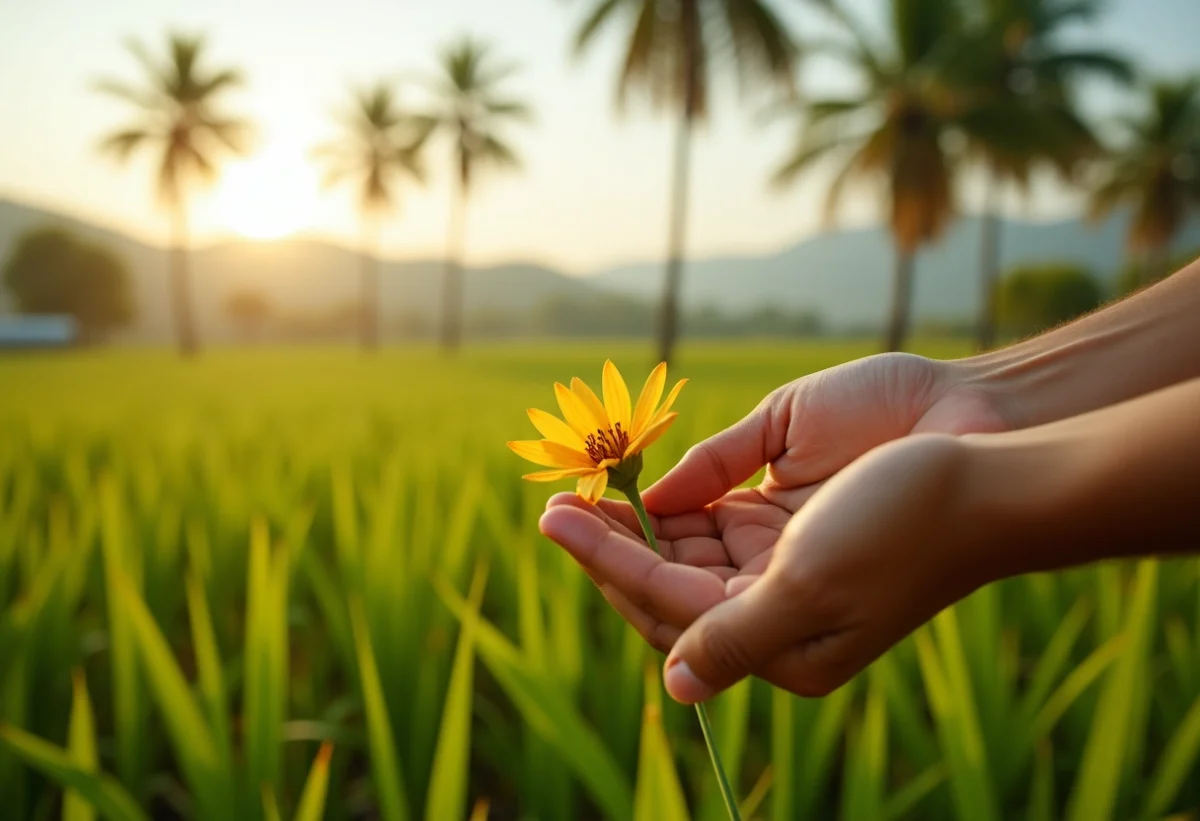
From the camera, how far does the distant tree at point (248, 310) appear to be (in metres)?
62.6

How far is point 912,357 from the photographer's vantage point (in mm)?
1091

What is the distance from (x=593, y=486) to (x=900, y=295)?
777 inches

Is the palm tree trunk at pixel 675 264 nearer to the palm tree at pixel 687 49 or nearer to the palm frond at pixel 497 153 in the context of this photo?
the palm tree at pixel 687 49

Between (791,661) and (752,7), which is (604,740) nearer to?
(791,661)

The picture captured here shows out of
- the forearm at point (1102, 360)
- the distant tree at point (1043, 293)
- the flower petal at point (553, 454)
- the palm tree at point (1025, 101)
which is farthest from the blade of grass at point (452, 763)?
the distant tree at point (1043, 293)

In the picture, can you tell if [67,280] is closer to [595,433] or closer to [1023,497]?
[595,433]

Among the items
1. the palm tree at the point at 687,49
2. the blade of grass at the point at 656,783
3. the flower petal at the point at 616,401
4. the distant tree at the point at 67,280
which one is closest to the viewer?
the flower petal at the point at 616,401

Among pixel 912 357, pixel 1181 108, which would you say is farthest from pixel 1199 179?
pixel 912 357

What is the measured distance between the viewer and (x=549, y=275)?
4624 inches

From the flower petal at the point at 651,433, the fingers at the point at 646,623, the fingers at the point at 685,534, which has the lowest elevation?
the fingers at the point at 646,623

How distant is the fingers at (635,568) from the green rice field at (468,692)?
0.19m

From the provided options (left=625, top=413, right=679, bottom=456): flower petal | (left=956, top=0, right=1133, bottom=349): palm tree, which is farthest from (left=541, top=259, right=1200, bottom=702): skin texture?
(left=956, top=0, right=1133, bottom=349): palm tree

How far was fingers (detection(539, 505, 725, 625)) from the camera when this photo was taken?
2.37 feet

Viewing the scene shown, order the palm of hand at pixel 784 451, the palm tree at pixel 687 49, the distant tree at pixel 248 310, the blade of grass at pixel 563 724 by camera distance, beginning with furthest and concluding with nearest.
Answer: the distant tree at pixel 248 310, the palm tree at pixel 687 49, the blade of grass at pixel 563 724, the palm of hand at pixel 784 451
